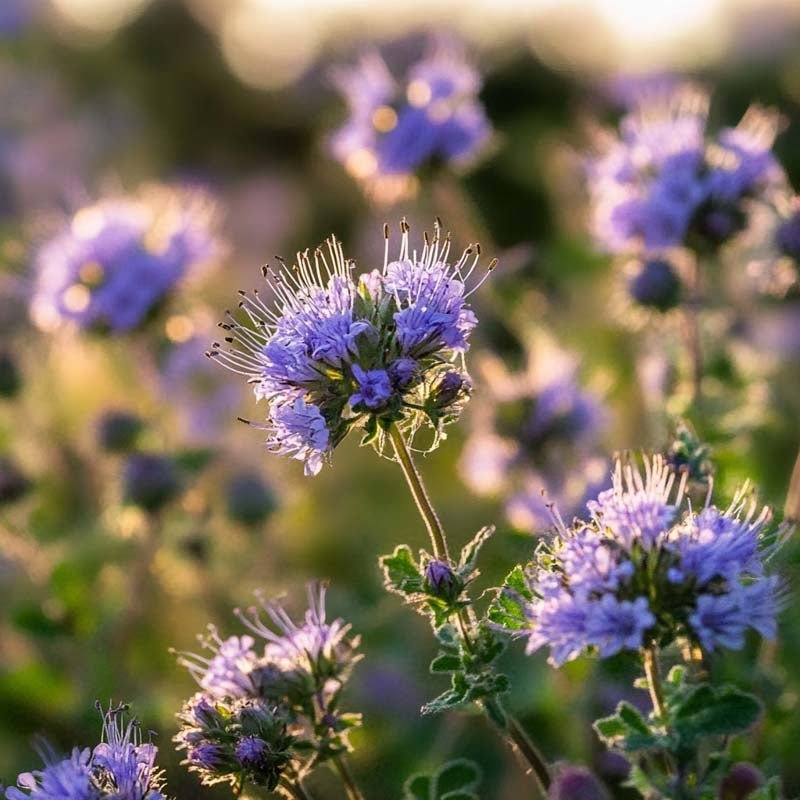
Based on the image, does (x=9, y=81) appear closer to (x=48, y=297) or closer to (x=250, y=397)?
(x=250, y=397)

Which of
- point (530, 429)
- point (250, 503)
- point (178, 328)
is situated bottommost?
point (530, 429)

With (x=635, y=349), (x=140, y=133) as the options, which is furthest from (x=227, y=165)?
(x=635, y=349)

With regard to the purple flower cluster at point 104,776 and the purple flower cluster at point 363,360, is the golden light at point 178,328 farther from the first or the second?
the purple flower cluster at point 104,776

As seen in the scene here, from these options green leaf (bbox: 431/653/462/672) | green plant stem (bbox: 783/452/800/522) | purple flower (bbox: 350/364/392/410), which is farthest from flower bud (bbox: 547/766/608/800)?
green plant stem (bbox: 783/452/800/522)

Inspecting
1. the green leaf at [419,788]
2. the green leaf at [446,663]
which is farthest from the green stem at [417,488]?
the green leaf at [419,788]

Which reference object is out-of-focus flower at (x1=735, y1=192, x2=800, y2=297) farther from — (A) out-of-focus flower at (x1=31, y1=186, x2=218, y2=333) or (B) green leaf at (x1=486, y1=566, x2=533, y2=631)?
(A) out-of-focus flower at (x1=31, y1=186, x2=218, y2=333)

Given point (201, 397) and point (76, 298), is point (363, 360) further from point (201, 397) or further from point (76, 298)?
point (201, 397)

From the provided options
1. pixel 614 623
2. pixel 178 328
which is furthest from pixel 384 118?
pixel 614 623
